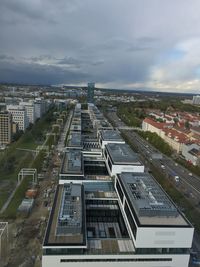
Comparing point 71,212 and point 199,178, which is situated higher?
point 71,212

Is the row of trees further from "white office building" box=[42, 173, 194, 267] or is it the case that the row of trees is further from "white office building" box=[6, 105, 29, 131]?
"white office building" box=[42, 173, 194, 267]

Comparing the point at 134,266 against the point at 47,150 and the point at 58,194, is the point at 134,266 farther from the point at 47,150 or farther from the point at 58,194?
the point at 47,150

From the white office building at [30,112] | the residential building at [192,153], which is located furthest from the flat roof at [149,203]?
the white office building at [30,112]

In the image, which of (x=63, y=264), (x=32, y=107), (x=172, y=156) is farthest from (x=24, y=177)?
(x=32, y=107)

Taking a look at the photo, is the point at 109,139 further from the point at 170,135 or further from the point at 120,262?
the point at 120,262

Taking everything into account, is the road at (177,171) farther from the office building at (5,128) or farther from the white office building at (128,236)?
the office building at (5,128)

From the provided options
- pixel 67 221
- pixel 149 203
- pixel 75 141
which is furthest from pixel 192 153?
pixel 67 221

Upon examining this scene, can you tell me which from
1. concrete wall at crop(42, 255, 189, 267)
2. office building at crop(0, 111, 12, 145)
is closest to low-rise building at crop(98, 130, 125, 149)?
office building at crop(0, 111, 12, 145)
